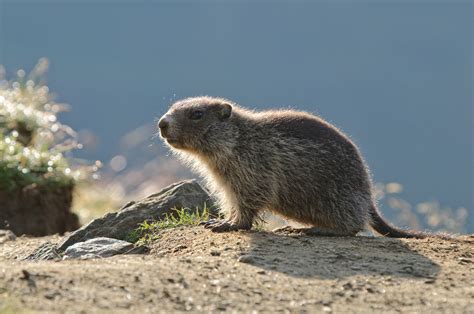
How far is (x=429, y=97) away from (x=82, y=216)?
400 feet

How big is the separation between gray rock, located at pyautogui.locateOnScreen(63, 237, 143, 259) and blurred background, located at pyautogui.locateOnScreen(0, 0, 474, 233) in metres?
59.4

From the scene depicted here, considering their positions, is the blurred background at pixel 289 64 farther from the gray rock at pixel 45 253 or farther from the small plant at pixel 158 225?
the gray rock at pixel 45 253

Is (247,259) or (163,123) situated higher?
(163,123)

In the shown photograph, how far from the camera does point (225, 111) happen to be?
7.58 metres

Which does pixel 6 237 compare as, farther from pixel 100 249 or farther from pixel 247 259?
pixel 247 259

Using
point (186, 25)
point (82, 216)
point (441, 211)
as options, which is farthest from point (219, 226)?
point (186, 25)

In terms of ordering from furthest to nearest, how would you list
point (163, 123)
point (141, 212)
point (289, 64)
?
point (289, 64) < point (141, 212) < point (163, 123)

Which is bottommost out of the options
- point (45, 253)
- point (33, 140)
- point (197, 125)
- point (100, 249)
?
point (100, 249)

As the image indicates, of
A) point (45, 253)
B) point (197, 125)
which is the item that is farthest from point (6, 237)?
point (197, 125)

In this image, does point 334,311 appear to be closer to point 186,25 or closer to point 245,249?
point 245,249

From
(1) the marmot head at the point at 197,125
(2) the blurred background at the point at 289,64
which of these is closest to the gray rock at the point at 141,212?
(1) the marmot head at the point at 197,125

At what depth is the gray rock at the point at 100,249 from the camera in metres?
6.52

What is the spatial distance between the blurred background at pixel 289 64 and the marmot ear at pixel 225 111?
192 ft

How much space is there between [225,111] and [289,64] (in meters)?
148
